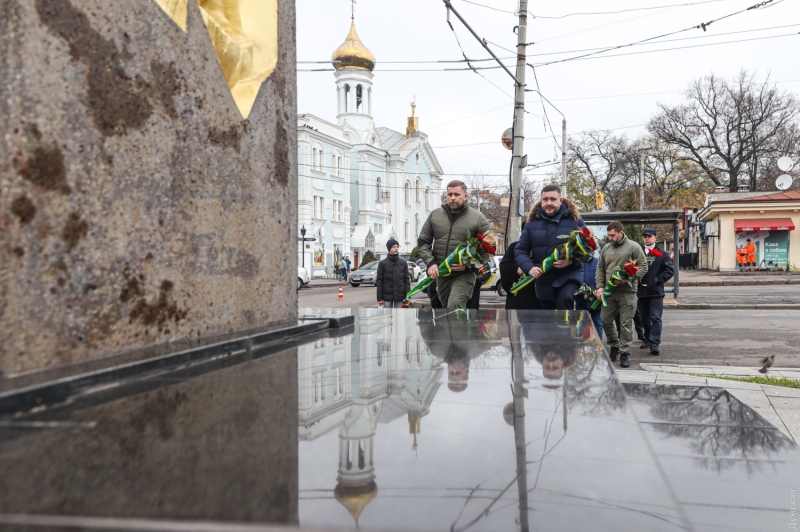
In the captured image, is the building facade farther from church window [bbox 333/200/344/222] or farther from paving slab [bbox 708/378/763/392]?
paving slab [bbox 708/378/763/392]

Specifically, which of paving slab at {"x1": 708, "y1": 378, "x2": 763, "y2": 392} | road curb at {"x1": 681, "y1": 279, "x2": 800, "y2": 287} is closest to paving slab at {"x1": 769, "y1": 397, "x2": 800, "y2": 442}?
paving slab at {"x1": 708, "y1": 378, "x2": 763, "y2": 392}

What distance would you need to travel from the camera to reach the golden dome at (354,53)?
49.1 metres

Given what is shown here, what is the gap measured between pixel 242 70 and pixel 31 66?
1.15 metres

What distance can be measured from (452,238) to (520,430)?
4.02 metres

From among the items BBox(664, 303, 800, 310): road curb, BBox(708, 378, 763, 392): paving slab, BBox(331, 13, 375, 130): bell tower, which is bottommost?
BBox(664, 303, 800, 310): road curb

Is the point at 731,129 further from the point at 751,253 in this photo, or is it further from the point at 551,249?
the point at 551,249

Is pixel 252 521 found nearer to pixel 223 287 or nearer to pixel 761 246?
pixel 223 287

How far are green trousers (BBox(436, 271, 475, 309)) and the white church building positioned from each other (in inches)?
1236

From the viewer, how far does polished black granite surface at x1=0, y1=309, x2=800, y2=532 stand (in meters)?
1.05

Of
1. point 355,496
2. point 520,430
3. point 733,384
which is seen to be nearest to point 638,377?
point 733,384

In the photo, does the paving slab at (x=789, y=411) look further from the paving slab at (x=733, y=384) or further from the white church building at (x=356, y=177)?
the white church building at (x=356, y=177)

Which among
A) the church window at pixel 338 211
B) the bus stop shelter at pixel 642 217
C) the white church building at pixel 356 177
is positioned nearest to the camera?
the bus stop shelter at pixel 642 217

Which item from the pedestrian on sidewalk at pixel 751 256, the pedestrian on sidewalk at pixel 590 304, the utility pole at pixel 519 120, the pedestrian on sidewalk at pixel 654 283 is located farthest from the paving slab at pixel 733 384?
the pedestrian on sidewalk at pixel 751 256

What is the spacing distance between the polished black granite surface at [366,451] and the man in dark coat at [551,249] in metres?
2.93
